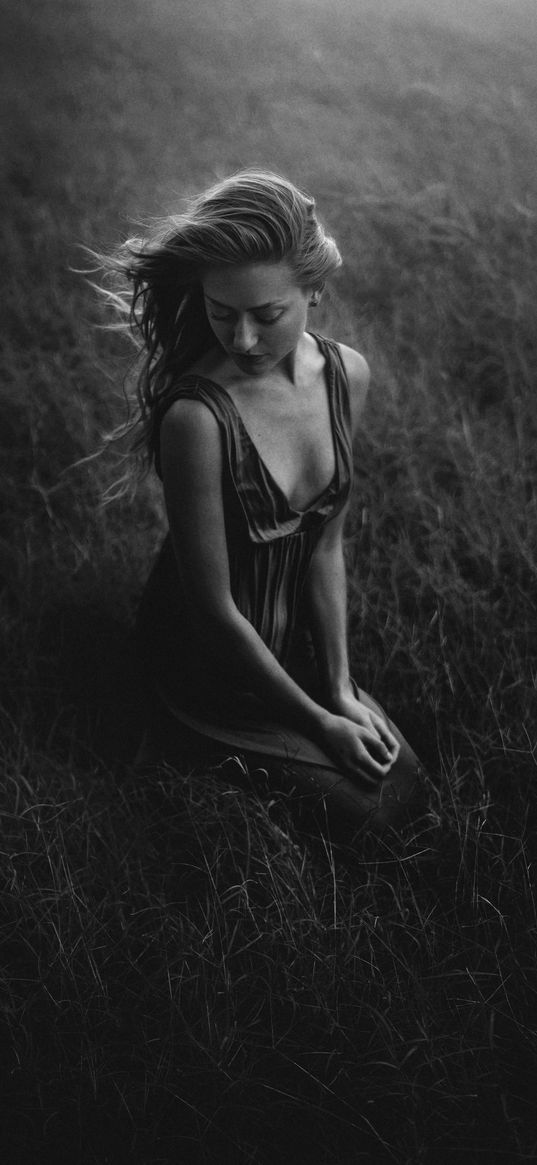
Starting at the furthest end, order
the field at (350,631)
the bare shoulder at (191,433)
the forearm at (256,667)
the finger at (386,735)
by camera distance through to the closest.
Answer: the finger at (386,735)
the forearm at (256,667)
the bare shoulder at (191,433)
the field at (350,631)

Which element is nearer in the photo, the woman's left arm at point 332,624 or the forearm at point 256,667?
the forearm at point 256,667

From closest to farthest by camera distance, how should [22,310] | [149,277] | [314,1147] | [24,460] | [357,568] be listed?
1. [314,1147]
2. [149,277]
3. [357,568]
4. [24,460]
5. [22,310]

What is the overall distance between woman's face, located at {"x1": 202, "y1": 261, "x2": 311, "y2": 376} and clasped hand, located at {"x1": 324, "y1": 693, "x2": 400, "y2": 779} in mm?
631

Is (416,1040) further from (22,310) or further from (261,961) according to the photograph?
(22,310)

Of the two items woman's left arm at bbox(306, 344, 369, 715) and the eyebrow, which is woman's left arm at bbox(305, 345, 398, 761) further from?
the eyebrow

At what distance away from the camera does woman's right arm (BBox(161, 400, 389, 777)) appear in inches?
51.2

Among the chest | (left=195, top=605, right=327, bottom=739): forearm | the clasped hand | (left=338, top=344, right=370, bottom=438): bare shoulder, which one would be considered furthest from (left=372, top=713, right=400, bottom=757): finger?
(left=338, top=344, right=370, bottom=438): bare shoulder

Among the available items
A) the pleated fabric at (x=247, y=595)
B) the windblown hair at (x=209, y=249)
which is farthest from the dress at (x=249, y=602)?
the windblown hair at (x=209, y=249)

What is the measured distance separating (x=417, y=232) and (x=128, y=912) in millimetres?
2686

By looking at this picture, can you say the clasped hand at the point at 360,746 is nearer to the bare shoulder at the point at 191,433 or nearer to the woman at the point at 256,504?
the woman at the point at 256,504

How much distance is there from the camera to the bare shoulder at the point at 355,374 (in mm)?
1487

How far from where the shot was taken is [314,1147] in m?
1.11

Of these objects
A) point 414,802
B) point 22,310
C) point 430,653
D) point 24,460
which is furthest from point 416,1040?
point 22,310

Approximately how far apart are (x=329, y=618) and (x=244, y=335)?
60 cm
